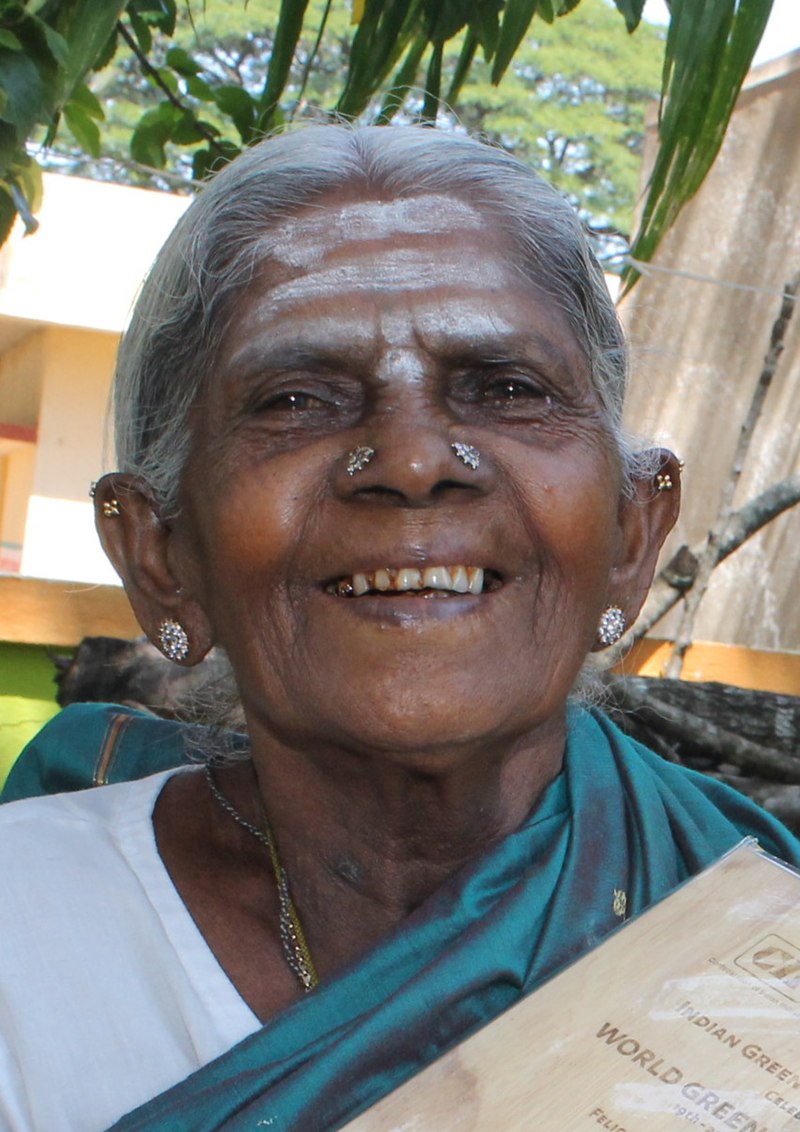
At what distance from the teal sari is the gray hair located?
508 millimetres

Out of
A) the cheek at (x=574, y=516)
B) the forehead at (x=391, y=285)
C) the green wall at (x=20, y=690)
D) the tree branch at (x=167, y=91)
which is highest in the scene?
the tree branch at (x=167, y=91)

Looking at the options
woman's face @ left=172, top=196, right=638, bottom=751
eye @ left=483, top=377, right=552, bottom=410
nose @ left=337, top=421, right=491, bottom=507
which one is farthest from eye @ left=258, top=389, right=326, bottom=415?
eye @ left=483, top=377, right=552, bottom=410

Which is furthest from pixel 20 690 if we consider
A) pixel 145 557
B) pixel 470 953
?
pixel 470 953

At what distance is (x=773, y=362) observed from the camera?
5.12 m

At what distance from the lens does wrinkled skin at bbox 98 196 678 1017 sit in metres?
1.82

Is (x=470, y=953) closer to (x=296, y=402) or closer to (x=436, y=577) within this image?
(x=436, y=577)

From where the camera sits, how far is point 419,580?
182 centimetres

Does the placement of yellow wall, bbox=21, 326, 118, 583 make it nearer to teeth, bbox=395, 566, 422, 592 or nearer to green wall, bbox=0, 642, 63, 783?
green wall, bbox=0, 642, 63, 783

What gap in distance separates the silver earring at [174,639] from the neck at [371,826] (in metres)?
0.18

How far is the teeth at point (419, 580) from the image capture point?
1.81 metres

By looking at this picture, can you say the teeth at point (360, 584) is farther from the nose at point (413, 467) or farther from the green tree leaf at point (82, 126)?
the green tree leaf at point (82, 126)

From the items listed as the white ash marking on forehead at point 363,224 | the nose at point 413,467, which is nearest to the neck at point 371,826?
the nose at point 413,467

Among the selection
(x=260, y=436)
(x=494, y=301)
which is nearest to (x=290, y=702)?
(x=260, y=436)

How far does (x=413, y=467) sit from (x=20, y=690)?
217 centimetres
